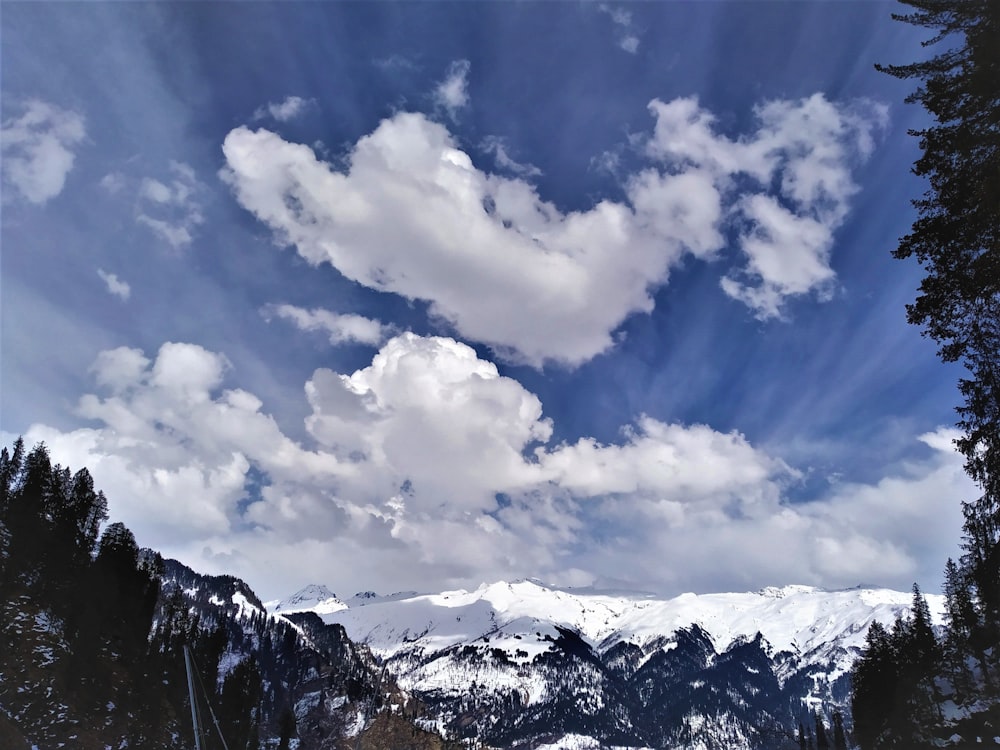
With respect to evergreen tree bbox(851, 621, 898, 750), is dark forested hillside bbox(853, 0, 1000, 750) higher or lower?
higher

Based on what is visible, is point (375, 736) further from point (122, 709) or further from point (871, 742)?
point (871, 742)

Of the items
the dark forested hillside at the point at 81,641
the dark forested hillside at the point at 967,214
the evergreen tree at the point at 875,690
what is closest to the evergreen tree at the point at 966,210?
the dark forested hillside at the point at 967,214

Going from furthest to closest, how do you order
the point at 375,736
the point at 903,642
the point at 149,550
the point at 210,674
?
1. the point at 375,736
2. the point at 149,550
3. the point at 210,674
4. the point at 903,642

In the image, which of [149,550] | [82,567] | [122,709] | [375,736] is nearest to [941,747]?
[122,709]

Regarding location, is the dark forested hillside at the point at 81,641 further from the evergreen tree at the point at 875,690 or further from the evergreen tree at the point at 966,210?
the evergreen tree at the point at 875,690

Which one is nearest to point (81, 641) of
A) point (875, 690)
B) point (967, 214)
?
point (967, 214)

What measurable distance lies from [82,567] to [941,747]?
12225 centimetres

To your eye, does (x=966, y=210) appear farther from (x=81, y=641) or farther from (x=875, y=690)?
(x=875, y=690)

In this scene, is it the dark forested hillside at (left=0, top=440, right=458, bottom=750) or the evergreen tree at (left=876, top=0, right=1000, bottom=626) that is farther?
the dark forested hillside at (left=0, top=440, right=458, bottom=750)

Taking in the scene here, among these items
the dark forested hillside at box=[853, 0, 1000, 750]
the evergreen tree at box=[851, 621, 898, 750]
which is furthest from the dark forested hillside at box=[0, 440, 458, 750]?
the evergreen tree at box=[851, 621, 898, 750]

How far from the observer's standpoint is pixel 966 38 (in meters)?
22.0

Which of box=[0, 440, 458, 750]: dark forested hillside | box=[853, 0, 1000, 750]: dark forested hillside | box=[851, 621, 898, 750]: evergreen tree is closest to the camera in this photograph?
box=[853, 0, 1000, 750]: dark forested hillside

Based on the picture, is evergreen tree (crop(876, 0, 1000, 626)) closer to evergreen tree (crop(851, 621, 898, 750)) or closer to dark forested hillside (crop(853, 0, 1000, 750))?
dark forested hillside (crop(853, 0, 1000, 750))

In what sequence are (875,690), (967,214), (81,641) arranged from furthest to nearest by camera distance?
(875,690) → (81,641) → (967,214)
